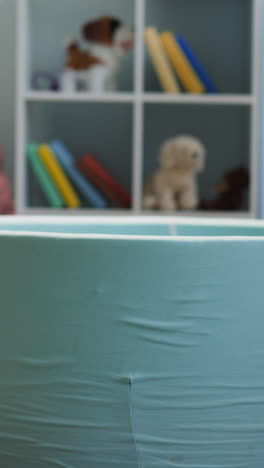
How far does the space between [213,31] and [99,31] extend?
1.73ft

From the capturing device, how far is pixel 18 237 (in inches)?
26.1

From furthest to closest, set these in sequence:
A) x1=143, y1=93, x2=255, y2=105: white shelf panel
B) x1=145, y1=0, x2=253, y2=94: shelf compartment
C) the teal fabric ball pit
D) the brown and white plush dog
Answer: x1=145, y1=0, x2=253, y2=94: shelf compartment
the brown and white plush dog
x1=143, y1=93, x2=255, y2=105: white shelf panel
the teal fabric ball pit

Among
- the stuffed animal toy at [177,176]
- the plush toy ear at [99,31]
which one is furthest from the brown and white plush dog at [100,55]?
the stuffed animal toy at [177,176]

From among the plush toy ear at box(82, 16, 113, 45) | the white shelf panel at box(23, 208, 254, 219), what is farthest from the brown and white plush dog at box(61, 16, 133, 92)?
the white shelf panel at box(23, 208, 254, 219)

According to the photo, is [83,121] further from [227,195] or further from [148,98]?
[227,195]

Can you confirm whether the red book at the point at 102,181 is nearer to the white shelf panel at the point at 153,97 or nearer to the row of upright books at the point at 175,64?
the white shelf panel at the point at 153,97

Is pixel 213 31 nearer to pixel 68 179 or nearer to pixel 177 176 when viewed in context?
pixel 177 176

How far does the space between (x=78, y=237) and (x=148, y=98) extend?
207 cm

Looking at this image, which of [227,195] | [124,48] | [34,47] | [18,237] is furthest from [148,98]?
[18,237]

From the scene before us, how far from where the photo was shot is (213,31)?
→ 3.04 meters

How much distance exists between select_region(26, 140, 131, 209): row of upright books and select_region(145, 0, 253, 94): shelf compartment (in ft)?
1.69

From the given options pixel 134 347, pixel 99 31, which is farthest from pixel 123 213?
pixel 134 347

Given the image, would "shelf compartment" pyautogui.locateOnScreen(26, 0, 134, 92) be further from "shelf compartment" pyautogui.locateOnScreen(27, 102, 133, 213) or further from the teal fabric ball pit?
the teal fabric ball pit

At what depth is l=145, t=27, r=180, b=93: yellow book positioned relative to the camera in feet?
8.75
